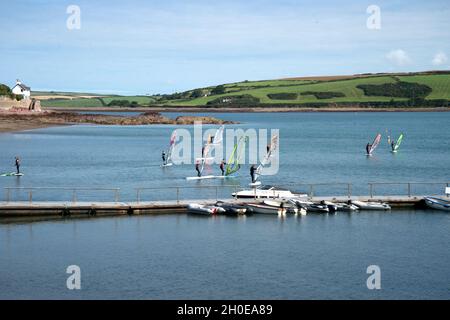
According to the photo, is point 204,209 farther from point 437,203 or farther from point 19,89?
point 19,89

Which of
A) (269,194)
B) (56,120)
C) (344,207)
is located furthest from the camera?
(56,120)

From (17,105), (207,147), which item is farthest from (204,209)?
(17,105)

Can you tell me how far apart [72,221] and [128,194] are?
404 inches

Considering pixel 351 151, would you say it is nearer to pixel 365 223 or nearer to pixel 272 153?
pixel 272 153

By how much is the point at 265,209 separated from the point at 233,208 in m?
1.88

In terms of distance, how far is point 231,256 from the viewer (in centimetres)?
3091

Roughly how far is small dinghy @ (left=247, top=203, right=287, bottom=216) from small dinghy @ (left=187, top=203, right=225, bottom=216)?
1.72 meters

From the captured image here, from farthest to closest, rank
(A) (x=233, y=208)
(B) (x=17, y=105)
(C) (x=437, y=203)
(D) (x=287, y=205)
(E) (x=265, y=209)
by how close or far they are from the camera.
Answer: (B) (x=17, y=105) < (C) (x=437, y=203) < (D) (x=287, y=205) < (E) (x=265, y=209) < (A) (x=233, y=208)

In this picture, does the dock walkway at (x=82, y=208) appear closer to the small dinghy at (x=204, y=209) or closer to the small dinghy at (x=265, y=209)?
the small dinghy at (x=204, y=209)

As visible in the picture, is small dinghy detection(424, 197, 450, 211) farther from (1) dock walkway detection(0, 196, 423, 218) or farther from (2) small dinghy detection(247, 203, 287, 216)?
(1) dock walkway detection(0, 196, 423, 218)

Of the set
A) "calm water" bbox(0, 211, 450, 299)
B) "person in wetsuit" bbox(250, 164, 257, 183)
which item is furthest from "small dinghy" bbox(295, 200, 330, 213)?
"person in wetsuit" bbox(250, 164, 257, 183)

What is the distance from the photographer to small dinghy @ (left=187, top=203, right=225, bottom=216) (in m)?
39.3

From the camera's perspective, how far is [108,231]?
35.7 metres
